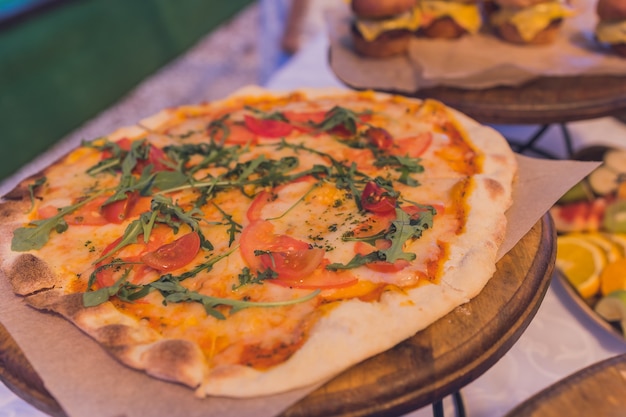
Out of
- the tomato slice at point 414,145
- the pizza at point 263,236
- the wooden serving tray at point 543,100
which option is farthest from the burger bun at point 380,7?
the tomato slice at point 414,145

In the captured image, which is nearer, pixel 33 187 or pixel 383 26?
pixel 33 187

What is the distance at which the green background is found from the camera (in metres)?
4.98

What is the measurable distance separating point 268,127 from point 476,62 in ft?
4.99

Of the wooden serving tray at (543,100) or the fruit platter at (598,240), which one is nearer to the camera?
the fruit platter at (598,240)

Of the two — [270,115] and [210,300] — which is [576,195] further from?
[210,300]

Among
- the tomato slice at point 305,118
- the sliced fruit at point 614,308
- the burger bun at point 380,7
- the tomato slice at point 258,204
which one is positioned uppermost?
the burger bun at point 380,7

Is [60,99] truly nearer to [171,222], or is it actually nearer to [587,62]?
[171,222]

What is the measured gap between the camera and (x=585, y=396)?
1387 millimetres

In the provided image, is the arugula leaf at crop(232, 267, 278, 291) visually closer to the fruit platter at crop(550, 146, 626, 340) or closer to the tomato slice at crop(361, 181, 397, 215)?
the tomato slice at crop(361, 181, 397, 215)

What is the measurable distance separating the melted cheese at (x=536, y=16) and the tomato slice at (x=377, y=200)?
→ 2109mm

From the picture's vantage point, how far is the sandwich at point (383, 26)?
349 centimetres

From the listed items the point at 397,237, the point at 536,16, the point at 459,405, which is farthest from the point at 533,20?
the point at 459,405

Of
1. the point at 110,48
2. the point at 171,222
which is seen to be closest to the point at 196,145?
the point at 171,222

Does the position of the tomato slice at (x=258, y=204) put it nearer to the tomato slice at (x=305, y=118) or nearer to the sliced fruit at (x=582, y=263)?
the tomato slice at (x=305, y=118)
